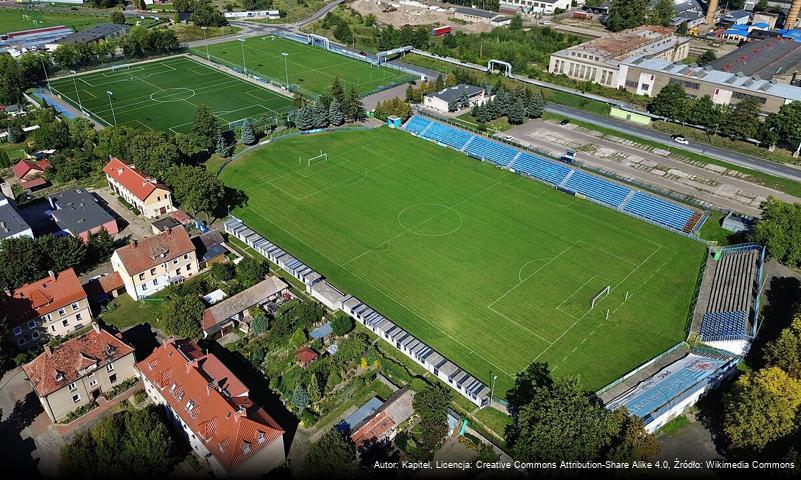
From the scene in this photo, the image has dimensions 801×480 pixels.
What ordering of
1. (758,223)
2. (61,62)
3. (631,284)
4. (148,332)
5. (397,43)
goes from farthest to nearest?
(397,43), (61,62), (758,223), (631,284), (148,332)

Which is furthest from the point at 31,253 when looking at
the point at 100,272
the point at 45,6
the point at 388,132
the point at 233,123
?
the point at 45,6

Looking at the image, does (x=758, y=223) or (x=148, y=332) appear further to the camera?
(x=758, y=223)

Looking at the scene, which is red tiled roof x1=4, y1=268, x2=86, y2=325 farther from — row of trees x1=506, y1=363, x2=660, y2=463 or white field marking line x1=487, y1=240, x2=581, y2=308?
row of trees x1=506, y1=363, x2=660, y2=463

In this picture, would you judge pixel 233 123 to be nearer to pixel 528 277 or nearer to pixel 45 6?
pixel 528 277

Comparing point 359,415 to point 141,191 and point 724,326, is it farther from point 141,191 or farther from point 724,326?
point 141,191

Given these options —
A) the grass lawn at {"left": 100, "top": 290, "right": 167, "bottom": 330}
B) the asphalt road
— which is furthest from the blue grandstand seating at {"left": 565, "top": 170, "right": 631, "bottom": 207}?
the grass lawn at {"left": 100, "top": 290, "right": 167, "bottom": 330}
